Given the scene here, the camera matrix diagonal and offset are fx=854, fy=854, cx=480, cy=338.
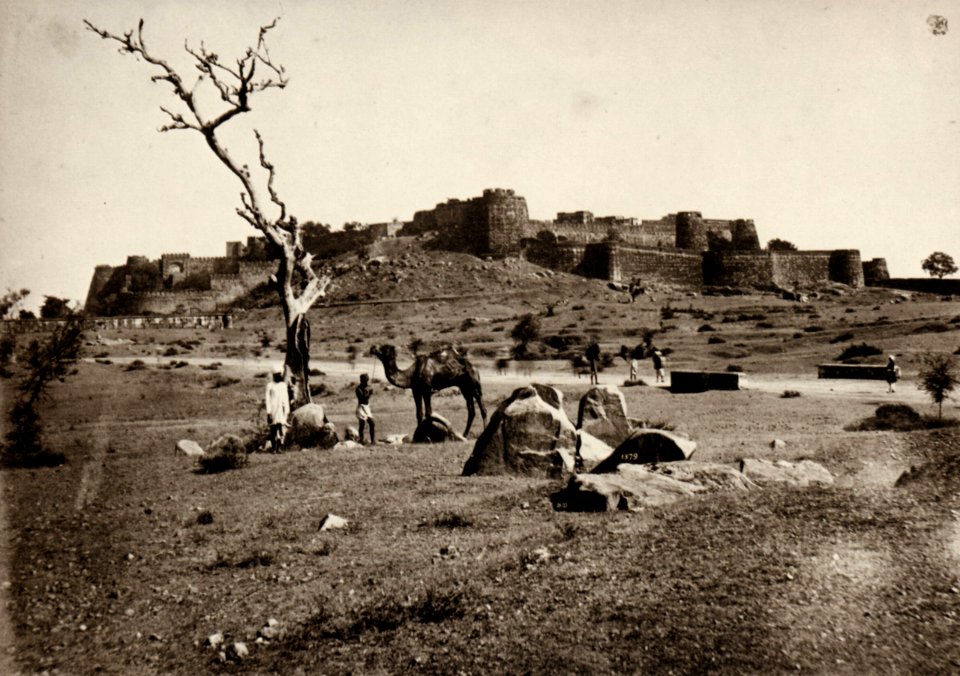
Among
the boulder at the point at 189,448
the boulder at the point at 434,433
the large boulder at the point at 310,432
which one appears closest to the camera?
the boulder at the point at 189,448

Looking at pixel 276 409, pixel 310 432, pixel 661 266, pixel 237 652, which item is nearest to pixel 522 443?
pixel 276 409

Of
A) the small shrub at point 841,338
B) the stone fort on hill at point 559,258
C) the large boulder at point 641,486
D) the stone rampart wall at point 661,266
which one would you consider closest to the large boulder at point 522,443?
the large boulder at point 641,486

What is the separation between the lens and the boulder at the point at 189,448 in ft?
46.5

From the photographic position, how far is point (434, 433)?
14.7 m

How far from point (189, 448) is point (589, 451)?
7.00 meters

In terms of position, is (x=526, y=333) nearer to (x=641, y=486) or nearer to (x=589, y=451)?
(x=589, y=451)

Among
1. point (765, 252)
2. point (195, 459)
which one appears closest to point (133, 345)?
point (195, 459)

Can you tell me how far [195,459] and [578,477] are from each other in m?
7.38

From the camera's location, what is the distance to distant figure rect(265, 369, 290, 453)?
14312 millimetres

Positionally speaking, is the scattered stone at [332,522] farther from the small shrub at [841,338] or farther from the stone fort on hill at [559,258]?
the stone fort on hill at [559,258]

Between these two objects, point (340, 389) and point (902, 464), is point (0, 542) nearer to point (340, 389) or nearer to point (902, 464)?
point (902, 464)

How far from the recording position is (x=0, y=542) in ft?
26.3

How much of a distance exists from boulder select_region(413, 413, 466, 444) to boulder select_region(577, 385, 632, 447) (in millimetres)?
2609

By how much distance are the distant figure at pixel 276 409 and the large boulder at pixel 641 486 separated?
679 centimetres
